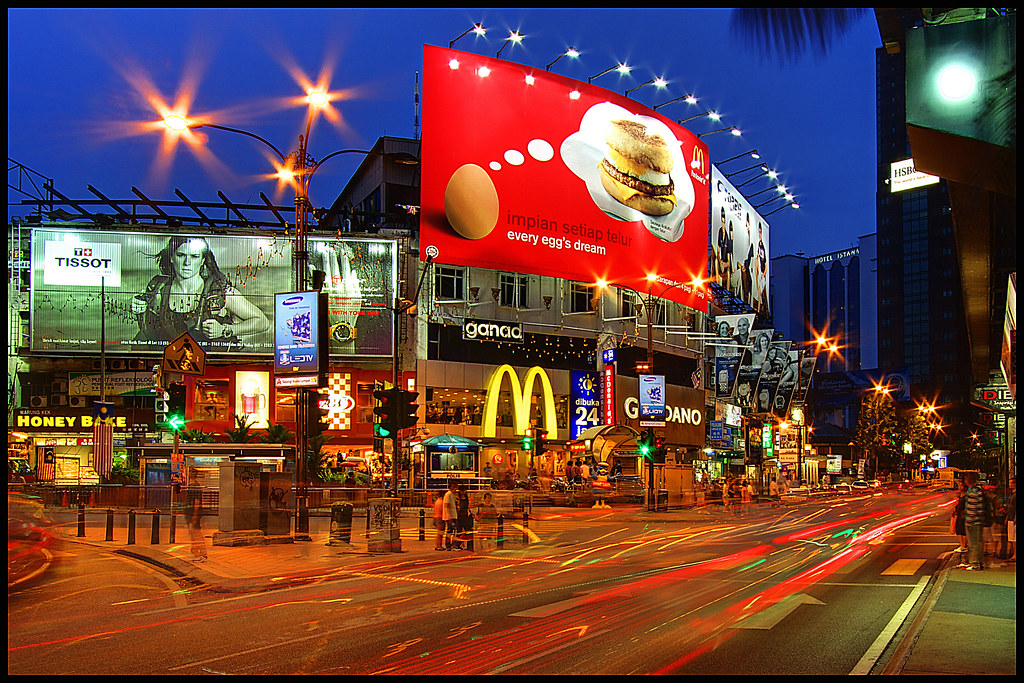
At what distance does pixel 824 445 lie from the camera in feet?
453

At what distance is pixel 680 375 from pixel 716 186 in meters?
17.1

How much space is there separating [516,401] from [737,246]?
34.2 meters

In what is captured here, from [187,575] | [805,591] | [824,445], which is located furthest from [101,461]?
[824,445]

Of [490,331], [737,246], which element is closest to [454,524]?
[490,331]

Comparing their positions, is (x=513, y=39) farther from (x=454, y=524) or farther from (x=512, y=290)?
(x=454, y=524)

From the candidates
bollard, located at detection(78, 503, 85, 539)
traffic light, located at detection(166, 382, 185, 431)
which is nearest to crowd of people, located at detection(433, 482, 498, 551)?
traffic light, located at detection(166, 382, 185, 431)

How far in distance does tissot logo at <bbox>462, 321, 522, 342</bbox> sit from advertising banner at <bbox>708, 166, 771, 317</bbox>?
21.5 metres

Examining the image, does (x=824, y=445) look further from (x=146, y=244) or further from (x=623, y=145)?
(x=146, y=244)

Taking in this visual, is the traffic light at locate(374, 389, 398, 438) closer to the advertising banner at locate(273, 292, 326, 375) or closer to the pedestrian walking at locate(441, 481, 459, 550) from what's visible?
the pedestrian walking at locate(441, 481, 459, 550)

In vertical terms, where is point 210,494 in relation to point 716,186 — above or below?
below

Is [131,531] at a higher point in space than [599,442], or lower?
lower

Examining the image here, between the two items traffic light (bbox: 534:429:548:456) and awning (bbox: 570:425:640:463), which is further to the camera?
awning (bbox: 570:425:640:463)

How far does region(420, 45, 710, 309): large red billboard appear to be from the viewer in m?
58.9

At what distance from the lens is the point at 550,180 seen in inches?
2478
